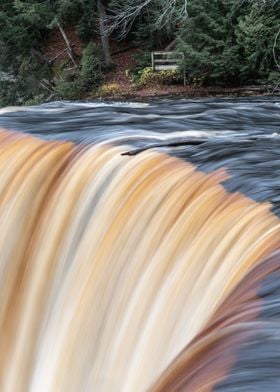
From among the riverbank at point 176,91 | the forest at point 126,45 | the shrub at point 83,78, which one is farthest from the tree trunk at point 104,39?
the riverbank at point 176,91

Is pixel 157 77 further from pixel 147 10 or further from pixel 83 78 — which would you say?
pixel 83 78

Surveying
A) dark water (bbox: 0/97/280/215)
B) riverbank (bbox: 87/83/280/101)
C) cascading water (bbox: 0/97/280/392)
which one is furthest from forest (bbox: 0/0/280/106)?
cascading water (bbox: 0/97/280/392)

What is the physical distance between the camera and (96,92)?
18453 mm

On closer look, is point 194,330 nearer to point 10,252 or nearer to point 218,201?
point 218,201

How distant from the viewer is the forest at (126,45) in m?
14.7

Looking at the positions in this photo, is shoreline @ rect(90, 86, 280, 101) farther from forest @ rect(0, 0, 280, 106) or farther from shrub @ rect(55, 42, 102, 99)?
shrub @ rect(55, 42, 102, 99)

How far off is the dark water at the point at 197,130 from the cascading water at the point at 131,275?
0.09 m

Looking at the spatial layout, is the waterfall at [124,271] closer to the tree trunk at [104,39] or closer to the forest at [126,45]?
the forest at [126,45]

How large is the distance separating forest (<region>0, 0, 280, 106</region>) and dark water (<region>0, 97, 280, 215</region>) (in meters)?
A: 6.73

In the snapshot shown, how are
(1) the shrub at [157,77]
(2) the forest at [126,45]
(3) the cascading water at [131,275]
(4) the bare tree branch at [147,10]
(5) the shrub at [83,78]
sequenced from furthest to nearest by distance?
(5) the shrub at [83,78] → (1) the shrub at [157,77] → (4) the bare tree branch at [147,10] → (2) the forest at [126,45] → (3) the cascading water at [131,275]

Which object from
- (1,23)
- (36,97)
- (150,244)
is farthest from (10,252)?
(1,23)

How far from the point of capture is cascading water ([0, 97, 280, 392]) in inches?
91.0

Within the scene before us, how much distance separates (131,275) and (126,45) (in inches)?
742

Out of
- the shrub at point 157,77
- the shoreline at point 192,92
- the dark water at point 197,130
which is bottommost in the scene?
the dark water at point 197,130
